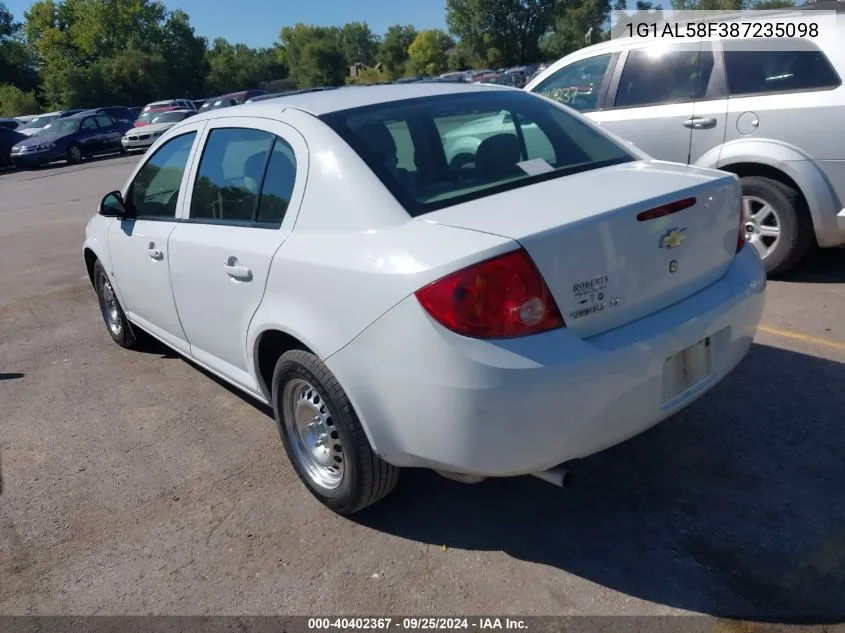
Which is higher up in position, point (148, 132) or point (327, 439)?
point (148, 132)

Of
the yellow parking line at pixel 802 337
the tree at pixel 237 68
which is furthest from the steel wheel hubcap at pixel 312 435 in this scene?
the tree at pixel 237 68

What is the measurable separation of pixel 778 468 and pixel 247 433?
2.63m

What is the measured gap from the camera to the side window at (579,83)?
6.41 meters

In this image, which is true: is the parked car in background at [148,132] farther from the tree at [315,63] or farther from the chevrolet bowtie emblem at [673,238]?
the tree at [315,63]

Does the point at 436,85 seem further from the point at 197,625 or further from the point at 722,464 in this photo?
the point at 197,625

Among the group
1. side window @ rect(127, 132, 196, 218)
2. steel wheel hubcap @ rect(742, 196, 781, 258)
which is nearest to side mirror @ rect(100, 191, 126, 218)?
side window @ rect(127, 132, 196, 218)

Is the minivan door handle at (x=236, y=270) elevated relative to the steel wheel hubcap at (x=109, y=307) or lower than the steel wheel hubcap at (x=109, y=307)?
elevated

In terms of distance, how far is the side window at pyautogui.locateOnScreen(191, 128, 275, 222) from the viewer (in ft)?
11.4

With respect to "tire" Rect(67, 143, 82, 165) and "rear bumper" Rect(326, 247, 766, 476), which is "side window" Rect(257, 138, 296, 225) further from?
"tire" Rect(67, 143, 82, 165)

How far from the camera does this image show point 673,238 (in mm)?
2836

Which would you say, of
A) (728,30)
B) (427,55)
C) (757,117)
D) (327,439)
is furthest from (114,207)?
(427,55)

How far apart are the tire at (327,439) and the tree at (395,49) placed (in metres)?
86.3

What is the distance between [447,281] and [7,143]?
90.5 ft

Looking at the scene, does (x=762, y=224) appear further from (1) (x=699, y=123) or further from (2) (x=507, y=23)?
(2) (x=507, y=23)
